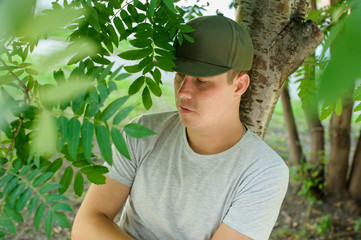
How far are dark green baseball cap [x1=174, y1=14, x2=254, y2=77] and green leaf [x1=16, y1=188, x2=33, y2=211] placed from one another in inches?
31.8

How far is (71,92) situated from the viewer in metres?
1.10

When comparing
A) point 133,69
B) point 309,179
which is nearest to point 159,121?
point 133,69

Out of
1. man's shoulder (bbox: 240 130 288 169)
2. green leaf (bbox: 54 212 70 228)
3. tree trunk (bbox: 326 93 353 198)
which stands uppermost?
green leaf (bbox: 54 212 70 228)

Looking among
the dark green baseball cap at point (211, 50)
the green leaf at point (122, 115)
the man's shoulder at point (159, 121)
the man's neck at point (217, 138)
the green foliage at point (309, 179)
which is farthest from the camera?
the green foliage at point (309, 179)

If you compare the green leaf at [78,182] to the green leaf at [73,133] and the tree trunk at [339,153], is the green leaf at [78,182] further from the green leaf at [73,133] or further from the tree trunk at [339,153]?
the tree trunk at [339,153]

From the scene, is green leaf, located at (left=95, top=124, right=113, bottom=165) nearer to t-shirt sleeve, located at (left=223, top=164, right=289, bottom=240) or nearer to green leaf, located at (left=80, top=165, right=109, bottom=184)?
green leaf, located at (left=80, top=165, right=109, bottom=184)

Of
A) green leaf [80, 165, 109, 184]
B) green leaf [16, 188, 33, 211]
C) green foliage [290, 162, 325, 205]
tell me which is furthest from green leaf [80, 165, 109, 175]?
green foliage [290, 162, 325, 205]

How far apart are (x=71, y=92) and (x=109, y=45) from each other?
560mm

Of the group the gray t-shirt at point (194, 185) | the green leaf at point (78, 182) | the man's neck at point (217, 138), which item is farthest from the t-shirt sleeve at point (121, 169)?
the green leaf at point (78, 182)

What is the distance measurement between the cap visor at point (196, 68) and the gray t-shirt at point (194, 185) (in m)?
0.35

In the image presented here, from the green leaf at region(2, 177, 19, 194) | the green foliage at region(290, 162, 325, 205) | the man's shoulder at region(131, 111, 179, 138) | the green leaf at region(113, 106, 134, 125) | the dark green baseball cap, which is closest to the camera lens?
the green leaf at region(113, 106, 134, 125)

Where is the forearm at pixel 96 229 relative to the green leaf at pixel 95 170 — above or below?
below

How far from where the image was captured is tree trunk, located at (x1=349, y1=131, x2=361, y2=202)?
3.58m

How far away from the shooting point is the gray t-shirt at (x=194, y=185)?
1643 mm
